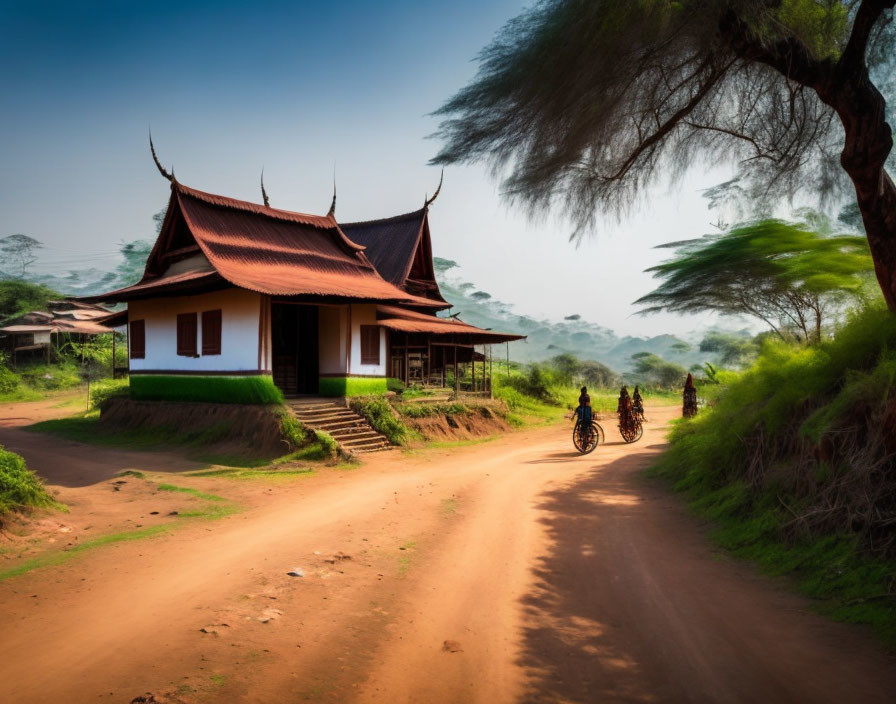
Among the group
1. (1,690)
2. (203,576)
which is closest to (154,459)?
(203,576)

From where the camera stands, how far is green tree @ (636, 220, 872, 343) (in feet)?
41.1

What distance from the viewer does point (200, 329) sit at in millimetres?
16641

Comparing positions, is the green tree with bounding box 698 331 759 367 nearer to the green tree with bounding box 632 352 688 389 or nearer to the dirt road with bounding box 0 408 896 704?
the green tree with bounding box 632 352 688 389

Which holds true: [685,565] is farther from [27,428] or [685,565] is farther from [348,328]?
[27,428]

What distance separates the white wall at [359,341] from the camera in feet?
57.0

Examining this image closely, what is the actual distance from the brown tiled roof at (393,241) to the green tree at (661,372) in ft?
106

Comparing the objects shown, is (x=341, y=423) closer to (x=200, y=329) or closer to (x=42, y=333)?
(x=200, y=329)

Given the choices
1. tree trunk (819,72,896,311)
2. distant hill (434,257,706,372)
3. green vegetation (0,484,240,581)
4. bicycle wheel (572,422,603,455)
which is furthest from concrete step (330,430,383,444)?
distant hill (434,257,706,372)

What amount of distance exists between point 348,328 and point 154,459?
20.4ft

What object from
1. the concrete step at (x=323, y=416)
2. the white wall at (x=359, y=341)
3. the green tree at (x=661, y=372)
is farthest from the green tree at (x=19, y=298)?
the green tree at (x=661, y=372)

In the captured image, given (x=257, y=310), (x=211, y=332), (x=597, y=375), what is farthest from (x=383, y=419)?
(x=597, y=375)

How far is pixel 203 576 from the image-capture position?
5.47 m

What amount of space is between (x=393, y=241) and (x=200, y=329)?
1093 cm

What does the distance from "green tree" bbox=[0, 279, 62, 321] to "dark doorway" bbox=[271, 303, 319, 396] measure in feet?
96.7
